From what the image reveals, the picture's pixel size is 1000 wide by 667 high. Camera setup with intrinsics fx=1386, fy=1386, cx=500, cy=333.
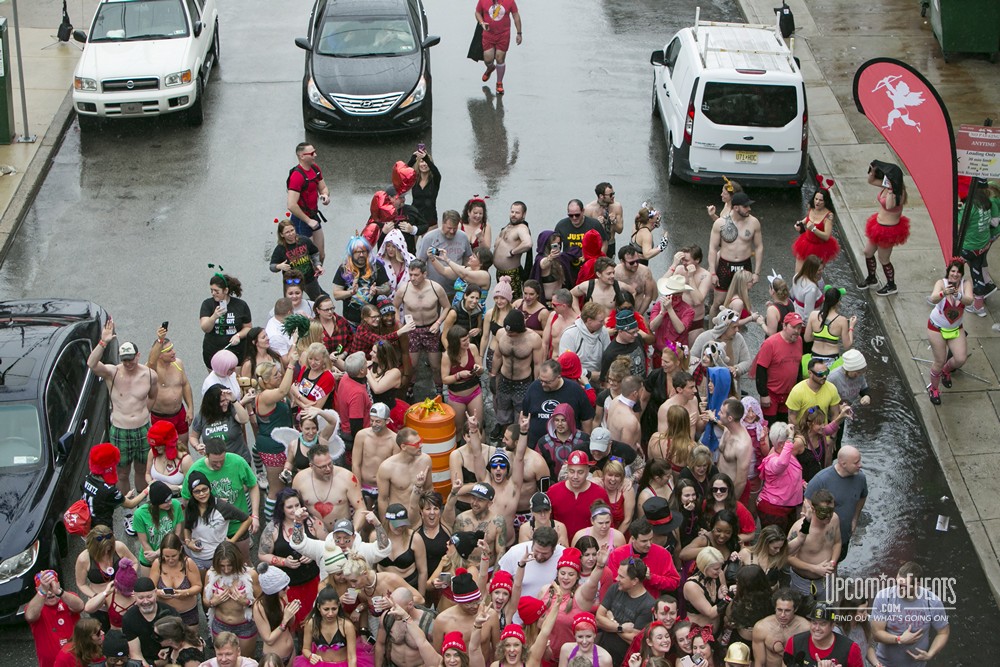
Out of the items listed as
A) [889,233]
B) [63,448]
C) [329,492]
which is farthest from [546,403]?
[889,233]

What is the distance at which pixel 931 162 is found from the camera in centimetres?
1492

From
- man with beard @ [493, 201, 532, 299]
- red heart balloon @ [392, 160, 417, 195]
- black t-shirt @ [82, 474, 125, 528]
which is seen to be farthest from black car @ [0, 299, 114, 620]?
man with beard @ [493, 201, 532, 299]

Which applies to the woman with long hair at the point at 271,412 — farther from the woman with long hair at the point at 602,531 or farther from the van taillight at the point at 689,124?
the van taillight at the point at 689,124

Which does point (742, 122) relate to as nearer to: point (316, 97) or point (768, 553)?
point (316, 97)

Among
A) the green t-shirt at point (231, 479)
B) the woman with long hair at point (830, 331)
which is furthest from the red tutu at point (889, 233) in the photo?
the green t-shirt at point (231, 479)

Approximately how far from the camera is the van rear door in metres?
17.5

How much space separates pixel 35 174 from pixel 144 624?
34.6 ft

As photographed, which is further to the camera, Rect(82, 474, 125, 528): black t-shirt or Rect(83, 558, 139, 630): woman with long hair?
Rect(82, 474, 125, 528): black t-shirt

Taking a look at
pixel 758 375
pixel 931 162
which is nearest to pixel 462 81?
pixel 931 162

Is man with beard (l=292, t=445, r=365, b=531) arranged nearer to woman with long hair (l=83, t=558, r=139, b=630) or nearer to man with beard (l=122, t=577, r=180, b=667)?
woman with long hair (l=83, t=558, r=139, b=630)

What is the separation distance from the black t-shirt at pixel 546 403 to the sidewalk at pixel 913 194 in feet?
12.6

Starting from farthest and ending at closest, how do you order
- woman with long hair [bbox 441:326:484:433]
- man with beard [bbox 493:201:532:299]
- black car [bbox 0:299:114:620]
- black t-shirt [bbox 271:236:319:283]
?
man with beard [bbox 493:201:532:299] < black t-shirt [bbox 271:236:319:283] < woman with long hair [bbox 441:326:484:433] < black car [bbox 0:299:114:620]

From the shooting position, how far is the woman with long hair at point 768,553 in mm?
10375

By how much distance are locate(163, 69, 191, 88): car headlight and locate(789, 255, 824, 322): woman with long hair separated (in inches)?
387
